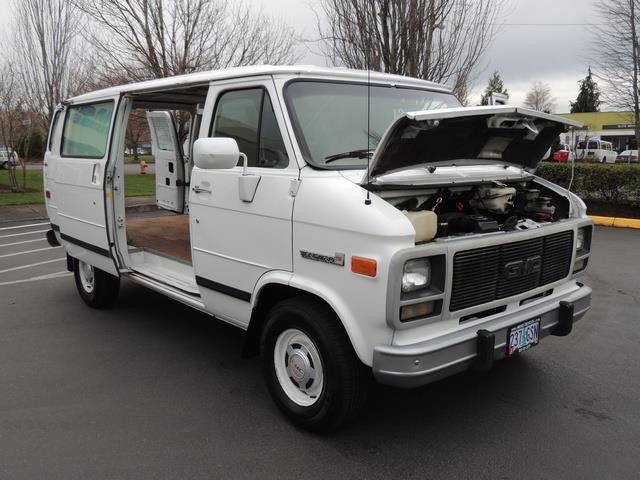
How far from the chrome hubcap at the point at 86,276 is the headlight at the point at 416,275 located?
166 inches

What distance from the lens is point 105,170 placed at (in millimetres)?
5023

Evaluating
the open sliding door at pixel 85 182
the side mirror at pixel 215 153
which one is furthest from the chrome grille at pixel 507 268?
the open sliding door at pixel 85 182

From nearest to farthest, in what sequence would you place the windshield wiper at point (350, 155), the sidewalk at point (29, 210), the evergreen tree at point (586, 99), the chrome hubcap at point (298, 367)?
the chrome hubcap at point (298, 367) < the windshield wiper at point (350, 155) < the sidewalk at point (29, 210) < the evergreen tree at point (586, 99)

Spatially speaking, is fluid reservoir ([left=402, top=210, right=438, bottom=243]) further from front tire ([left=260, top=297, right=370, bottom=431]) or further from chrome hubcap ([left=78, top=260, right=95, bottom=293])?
chrome hubcap ([left=78, top=260, right=95, bottom=293])

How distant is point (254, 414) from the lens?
3600 millimetres

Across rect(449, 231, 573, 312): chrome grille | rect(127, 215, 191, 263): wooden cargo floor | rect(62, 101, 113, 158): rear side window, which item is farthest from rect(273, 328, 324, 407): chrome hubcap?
rect(62, 101, 113, 158): rear side window

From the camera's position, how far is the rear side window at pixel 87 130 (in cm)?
522

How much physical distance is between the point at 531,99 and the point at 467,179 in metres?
67.7

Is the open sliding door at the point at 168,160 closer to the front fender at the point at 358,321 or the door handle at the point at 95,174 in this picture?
the door handle at the point at 95,174

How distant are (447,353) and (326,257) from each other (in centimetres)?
83

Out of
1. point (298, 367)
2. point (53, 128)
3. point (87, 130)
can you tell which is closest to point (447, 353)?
point (298, 367)

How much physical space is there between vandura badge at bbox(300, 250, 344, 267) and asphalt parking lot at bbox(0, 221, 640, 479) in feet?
3.66

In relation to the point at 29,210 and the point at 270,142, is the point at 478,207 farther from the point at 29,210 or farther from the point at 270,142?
the point at 29,210

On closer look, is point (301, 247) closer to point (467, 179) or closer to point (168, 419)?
point (467, 179)
